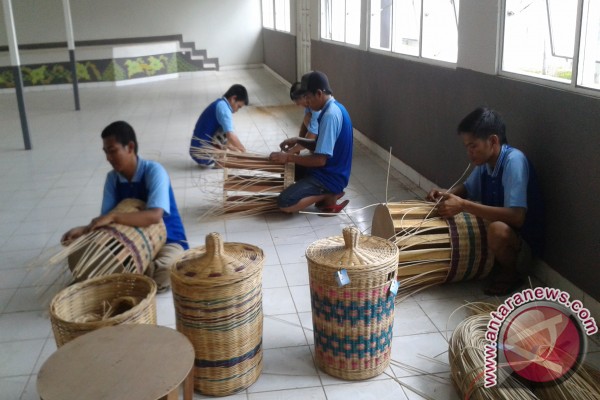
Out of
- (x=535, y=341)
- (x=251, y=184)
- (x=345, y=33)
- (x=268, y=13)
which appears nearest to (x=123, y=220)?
(x=251, y=184)

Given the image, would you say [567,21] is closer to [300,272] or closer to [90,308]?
[300,272]

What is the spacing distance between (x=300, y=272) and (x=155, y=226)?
33.4 inches

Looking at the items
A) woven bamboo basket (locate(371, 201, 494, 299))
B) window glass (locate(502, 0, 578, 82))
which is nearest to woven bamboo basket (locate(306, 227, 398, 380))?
woven bamboo basket (locate(371, 201, 494, 299))

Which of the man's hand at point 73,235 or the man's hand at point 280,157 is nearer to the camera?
the man's hand at point 73,235

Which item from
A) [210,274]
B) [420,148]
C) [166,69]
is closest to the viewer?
[210,274]

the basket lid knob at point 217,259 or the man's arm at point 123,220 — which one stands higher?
the basket lid knob at point 217,259

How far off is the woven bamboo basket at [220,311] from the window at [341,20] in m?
4.78

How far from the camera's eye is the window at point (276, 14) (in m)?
11.7

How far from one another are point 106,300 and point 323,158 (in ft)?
6.35

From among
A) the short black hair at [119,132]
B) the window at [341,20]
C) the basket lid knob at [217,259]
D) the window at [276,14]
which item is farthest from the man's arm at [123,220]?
the window at [276,14]

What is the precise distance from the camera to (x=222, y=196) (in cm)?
429

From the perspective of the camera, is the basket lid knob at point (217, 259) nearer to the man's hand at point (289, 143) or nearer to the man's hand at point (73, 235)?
the man's hand at point (73, 235)

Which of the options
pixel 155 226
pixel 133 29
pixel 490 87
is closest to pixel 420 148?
pixel 490 87

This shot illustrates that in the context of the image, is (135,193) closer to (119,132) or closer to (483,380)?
(119,132)
